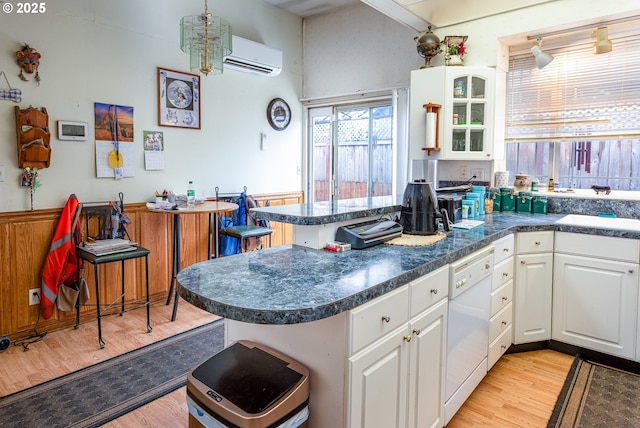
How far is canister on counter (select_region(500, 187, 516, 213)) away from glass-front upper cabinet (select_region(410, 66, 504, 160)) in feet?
1.05

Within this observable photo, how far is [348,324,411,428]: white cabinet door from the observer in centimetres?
132

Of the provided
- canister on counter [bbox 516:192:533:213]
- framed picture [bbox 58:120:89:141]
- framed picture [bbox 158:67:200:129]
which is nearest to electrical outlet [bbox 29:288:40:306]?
framed picture [bbox 58:120:89:141]

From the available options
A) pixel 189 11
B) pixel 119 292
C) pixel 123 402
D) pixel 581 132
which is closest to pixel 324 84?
pixel 189 11

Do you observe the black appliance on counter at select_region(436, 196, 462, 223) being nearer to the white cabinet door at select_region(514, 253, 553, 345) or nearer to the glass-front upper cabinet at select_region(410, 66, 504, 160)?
the white cabinet door at select_region(514, 253, 553, 345)

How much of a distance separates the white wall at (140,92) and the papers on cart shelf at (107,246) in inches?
17.1

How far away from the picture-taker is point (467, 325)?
6.91ft

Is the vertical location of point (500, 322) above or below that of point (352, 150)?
below

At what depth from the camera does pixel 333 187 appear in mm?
5254

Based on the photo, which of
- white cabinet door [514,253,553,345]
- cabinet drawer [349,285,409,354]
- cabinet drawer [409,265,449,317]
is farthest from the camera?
white cabinet door [514,253,553,345]

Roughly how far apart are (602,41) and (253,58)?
10.3 feet

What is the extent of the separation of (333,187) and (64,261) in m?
3.08

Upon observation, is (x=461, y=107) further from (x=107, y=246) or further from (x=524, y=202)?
(x=107, y=246)

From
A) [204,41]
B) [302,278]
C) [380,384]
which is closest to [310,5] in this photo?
[204,41]

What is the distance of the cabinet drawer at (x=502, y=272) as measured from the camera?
2.47 metres
